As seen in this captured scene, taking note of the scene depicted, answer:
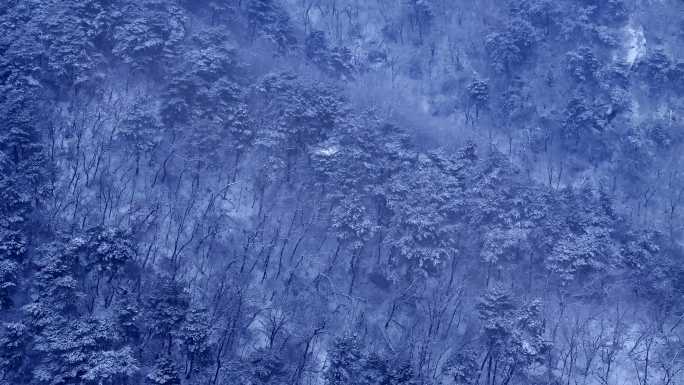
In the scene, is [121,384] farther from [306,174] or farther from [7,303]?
[306,174]

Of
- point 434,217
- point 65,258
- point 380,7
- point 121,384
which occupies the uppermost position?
point 380,7

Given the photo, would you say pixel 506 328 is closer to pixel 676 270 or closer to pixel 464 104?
pixel 676 270

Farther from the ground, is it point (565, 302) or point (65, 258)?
point (565, 302)

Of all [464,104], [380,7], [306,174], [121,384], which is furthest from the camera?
[380,7]

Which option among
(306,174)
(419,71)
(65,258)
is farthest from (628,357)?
(65,258)

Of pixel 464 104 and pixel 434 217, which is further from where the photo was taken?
pixel 464 104

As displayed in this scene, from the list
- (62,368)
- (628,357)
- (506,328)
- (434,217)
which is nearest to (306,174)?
(434,217)

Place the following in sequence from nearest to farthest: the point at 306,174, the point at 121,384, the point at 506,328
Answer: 1. the point at 121,384
2. the point at 506,328
3. the point at 306,174
